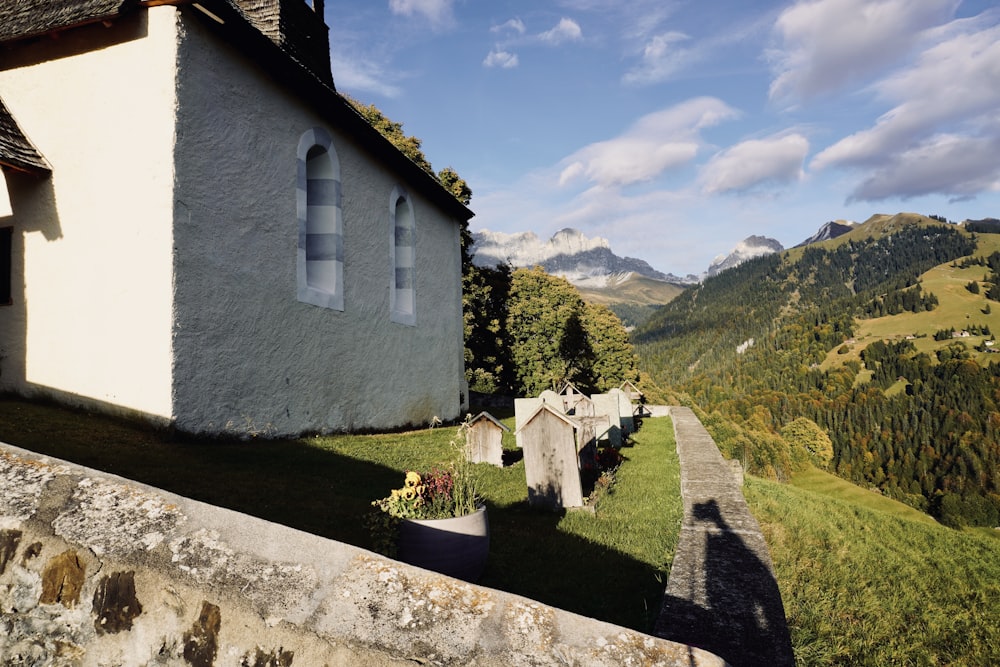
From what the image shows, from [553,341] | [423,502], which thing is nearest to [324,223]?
[423,502]

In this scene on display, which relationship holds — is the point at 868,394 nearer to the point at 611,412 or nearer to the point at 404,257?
the point at 611,412

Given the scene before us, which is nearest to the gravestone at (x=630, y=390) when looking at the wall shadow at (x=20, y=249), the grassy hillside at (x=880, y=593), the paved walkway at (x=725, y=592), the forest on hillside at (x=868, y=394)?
the forest on hillside at (x=868, y=394)

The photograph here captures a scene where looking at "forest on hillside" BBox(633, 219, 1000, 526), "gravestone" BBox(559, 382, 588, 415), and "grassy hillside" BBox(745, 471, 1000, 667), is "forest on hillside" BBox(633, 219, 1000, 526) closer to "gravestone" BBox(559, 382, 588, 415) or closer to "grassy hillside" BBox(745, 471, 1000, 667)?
"gravestone" BBox(559, 382, 588, 415)

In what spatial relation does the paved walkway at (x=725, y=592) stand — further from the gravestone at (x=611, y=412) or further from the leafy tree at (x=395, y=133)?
the leafy tree at (x=395, y=133)

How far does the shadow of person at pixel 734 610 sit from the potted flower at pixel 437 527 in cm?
143

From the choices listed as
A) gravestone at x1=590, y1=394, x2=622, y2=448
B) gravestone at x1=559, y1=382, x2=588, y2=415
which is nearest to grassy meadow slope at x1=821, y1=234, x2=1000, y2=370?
gravestone at x1=590, y1=394, x2=622, y2=448

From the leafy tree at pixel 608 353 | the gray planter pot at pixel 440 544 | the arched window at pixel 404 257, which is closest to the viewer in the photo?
the gray planter pot at pixel 440 544

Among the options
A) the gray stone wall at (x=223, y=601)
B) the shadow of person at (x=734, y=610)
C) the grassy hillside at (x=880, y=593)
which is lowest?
the grassy hillside at (x=880, y=593)

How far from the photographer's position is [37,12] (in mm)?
8406

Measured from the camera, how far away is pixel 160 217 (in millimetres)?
7387

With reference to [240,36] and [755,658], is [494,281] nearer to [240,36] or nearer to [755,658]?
[240,36]

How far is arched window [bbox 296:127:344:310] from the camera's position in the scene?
1101cm

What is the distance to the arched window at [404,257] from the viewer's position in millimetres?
14016

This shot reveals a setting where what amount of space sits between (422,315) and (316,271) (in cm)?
432
